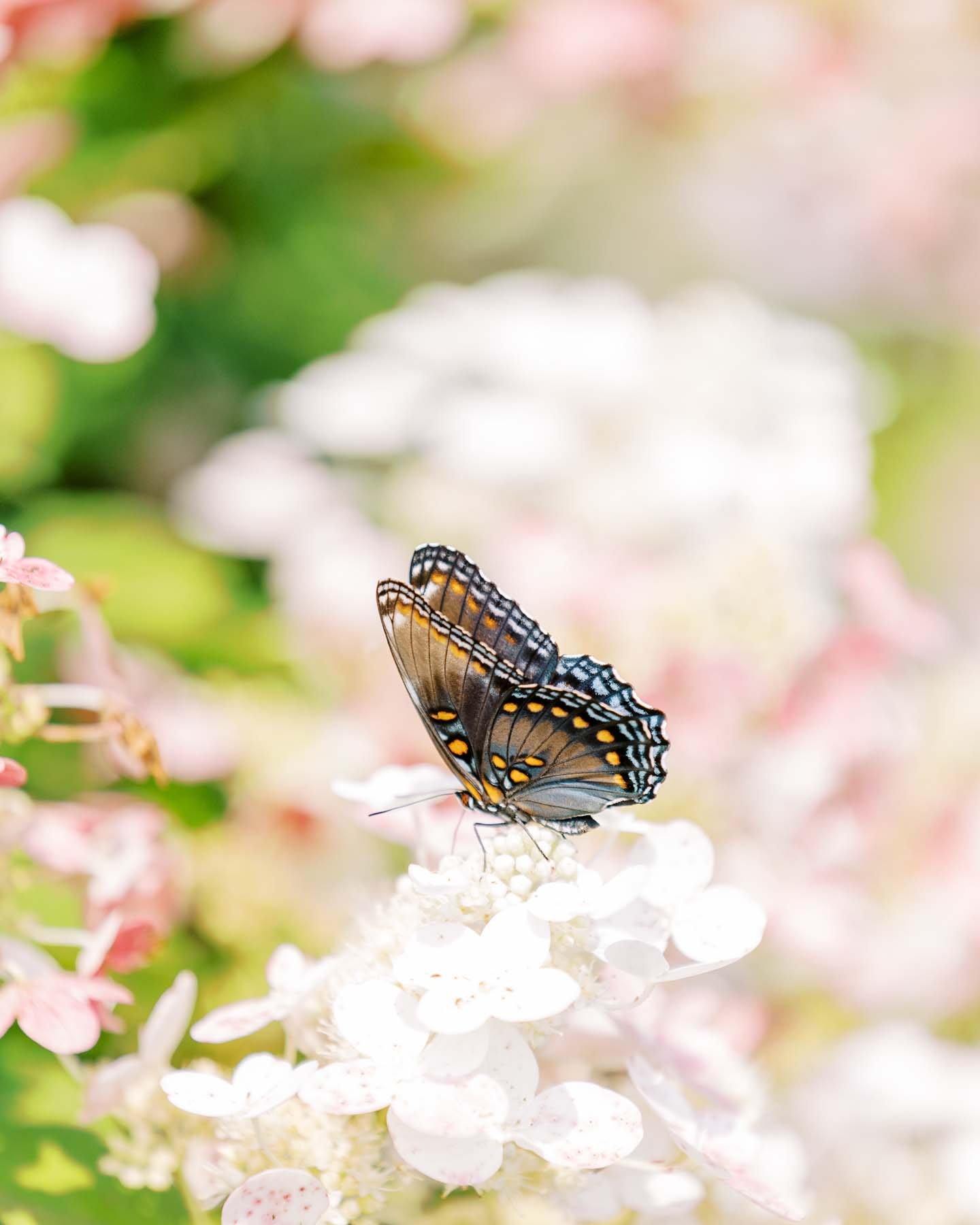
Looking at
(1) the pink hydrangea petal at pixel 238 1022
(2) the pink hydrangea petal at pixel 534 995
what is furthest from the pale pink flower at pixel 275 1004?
(2) the pink hydrangea petal at pixel 534 995

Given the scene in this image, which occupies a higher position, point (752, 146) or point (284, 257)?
point (752, 146)

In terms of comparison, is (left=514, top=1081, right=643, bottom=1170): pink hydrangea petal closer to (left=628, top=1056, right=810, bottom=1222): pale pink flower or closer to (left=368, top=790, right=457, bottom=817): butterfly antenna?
(left=628, top=1056, right=810, bottom=1222): pale pink flower

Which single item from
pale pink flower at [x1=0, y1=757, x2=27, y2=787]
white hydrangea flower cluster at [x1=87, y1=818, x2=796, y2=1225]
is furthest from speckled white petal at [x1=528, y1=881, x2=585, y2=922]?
pale pink flower at [x1=0, y1=757, x2=27, y2=787]

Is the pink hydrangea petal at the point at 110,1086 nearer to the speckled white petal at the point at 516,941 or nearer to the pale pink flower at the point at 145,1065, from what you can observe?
the pale pink flower at the point at 145,1065

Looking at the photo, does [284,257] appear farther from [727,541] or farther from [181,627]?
[727,541]

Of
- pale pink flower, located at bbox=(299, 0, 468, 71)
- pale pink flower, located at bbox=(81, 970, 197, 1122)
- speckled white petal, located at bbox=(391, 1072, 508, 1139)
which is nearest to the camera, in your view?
speckled white petal, located at bbox=(391, 1072, 508, 1139)

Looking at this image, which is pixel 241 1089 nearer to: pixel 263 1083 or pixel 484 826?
pixel 263 1083

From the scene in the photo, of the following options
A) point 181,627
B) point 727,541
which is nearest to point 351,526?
point 181,627
